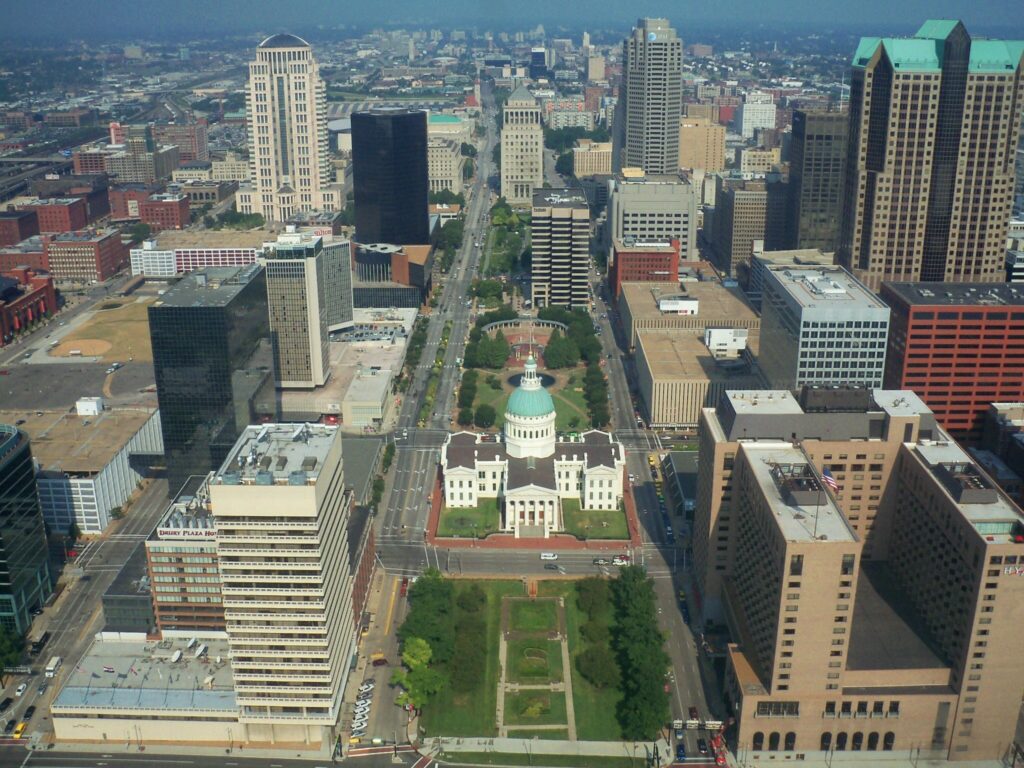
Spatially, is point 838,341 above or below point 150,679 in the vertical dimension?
above

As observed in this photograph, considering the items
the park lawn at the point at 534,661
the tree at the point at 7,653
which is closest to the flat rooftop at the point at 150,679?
the tree at the point at 7,653

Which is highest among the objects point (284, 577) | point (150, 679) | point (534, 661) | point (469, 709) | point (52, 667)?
point (284, 577)

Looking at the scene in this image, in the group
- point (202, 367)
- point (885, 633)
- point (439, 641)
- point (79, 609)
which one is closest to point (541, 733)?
point (439, 641)

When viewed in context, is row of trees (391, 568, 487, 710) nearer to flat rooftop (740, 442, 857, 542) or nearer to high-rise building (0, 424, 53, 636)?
flat rooftop (740, 442, 857, 542)

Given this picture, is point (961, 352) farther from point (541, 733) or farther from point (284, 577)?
point (284, 577)

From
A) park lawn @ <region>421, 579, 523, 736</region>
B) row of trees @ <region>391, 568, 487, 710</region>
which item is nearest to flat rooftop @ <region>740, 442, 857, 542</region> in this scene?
park lawn @ <region>421, 579, 523, 736</region>

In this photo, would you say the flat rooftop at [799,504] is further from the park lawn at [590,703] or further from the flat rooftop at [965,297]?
the flat rooftop at [965,297]
